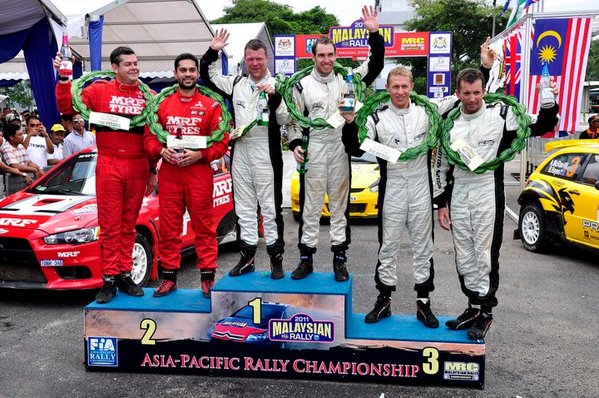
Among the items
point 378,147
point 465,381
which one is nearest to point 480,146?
point 378,147

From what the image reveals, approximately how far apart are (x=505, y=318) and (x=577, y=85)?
6453 mm

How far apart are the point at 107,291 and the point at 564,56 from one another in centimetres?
901

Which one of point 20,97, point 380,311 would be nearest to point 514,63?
point 380,311

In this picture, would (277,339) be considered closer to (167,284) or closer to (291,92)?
(167,284)

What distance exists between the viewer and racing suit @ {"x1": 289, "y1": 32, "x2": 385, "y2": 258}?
16.0 ft

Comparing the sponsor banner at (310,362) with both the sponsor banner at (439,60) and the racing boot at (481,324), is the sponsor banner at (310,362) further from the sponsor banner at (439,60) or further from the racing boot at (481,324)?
the sponsor banner at (439,60)

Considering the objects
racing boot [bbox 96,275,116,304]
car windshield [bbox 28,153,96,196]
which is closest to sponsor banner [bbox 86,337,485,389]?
racing boot [bbox 96,275,116,304]

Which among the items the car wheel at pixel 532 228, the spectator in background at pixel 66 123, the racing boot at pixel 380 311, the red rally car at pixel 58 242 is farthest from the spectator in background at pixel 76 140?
the car wheel at pixel 532 228

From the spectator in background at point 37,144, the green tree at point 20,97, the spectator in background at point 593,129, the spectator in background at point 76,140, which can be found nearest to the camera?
the spectator in background at point 76,140

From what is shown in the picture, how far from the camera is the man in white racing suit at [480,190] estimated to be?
445cm

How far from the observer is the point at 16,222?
6320 mm

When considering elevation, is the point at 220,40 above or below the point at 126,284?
above

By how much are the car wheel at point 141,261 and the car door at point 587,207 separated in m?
5.39

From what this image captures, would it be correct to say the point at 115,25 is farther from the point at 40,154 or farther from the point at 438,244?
the point at 438,244
